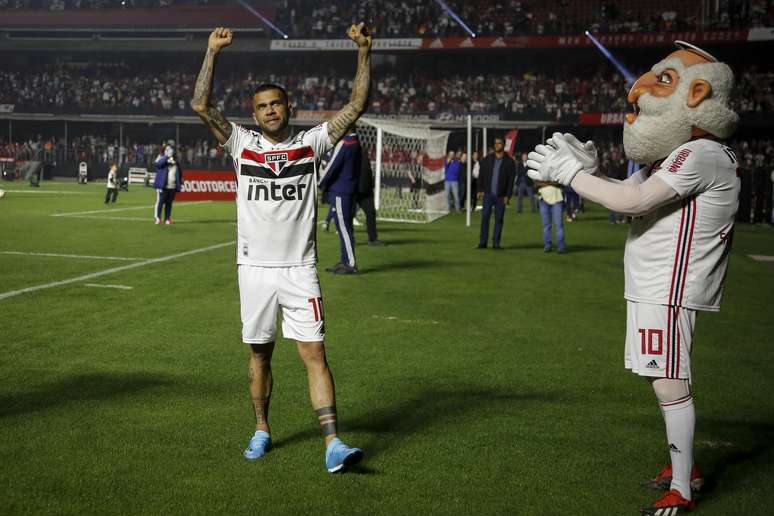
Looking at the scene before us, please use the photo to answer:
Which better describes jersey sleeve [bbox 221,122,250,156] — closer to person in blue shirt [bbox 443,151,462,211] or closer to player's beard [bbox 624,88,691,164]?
player's beard [bbox 624,88,691,164]

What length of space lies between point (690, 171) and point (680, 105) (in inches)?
15.0

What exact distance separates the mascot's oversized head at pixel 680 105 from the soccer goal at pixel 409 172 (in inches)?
805

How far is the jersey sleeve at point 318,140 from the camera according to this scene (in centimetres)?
494

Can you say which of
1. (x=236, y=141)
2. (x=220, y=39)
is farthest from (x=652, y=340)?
(x=220, y=39)

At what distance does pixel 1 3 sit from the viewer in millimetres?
65500

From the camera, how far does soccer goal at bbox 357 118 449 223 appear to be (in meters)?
26.9

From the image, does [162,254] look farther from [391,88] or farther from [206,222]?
[391,88]

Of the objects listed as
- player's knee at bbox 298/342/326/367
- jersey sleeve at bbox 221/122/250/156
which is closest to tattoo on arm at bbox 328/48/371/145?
jersey sleeve at bbox 221/122/250/156

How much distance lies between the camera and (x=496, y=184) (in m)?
17.1

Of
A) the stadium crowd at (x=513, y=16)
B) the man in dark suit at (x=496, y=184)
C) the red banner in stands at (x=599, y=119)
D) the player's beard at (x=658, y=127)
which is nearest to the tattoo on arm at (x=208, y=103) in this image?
the player's beard at (x=658, y=127)

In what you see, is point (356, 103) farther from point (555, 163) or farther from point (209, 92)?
point (555, 163)

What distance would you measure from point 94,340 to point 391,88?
1818 inches

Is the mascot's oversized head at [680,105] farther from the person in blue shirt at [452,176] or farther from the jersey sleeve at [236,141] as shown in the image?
the person in blue shirt at [452,176]

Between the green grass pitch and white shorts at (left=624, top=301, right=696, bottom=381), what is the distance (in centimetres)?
72
